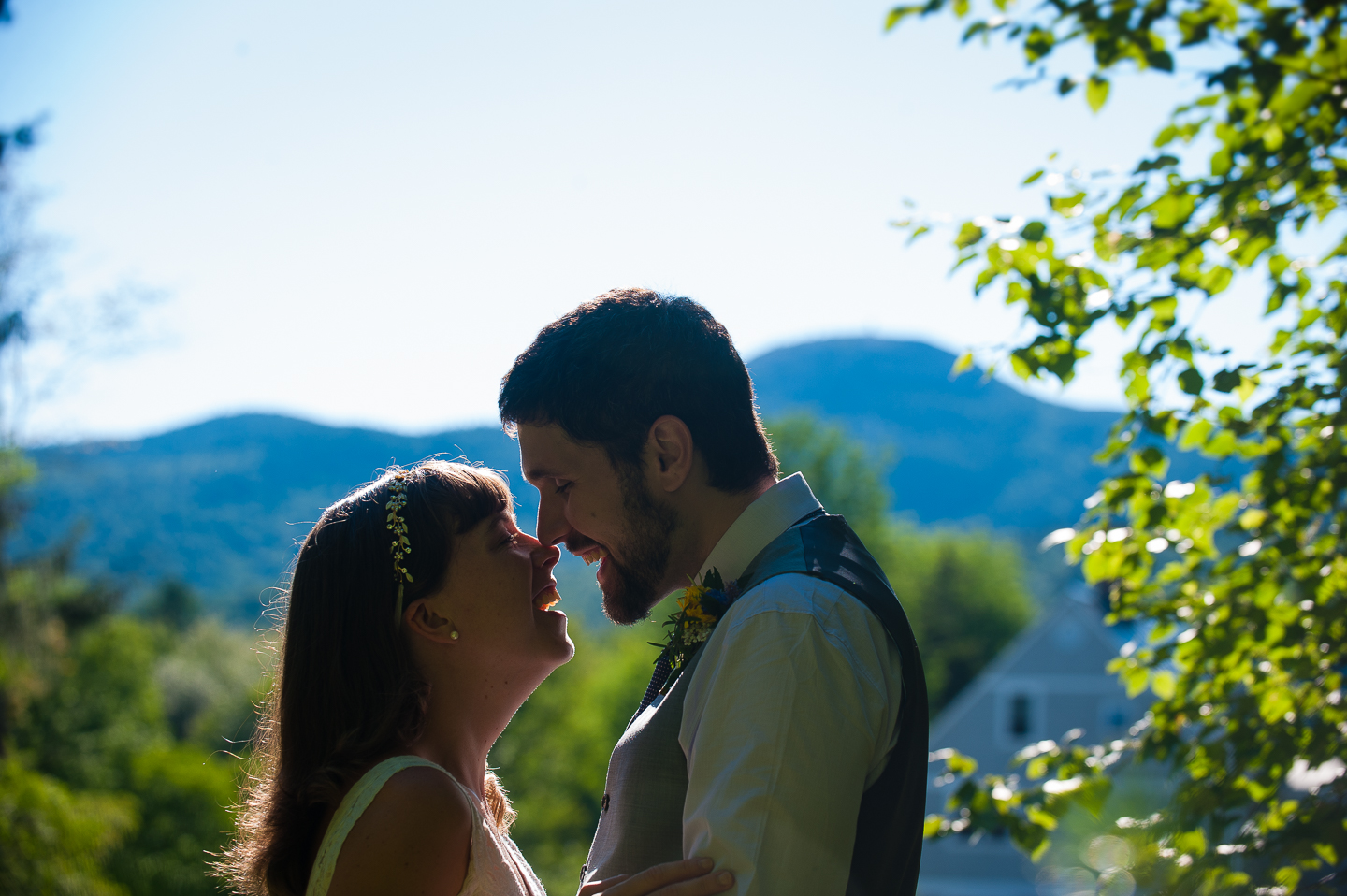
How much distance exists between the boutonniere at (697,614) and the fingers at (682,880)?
462 millimetres

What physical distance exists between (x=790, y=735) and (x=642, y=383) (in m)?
0.85

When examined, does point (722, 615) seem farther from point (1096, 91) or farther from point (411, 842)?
point (1096, 91)

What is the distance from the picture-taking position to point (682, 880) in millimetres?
1477

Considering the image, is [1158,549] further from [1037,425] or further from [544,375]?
[1037,425]

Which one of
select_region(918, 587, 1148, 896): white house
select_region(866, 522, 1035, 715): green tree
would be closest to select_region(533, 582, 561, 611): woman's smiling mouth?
select_region(918, 587, 1148, 896): white house

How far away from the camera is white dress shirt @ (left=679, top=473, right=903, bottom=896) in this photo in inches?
56.7

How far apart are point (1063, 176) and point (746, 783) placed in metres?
2.26

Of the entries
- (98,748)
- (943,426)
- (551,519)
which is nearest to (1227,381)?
(551,519)

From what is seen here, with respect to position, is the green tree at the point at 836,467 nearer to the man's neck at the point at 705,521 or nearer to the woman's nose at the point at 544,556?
the woman's nose at the point at 544,556

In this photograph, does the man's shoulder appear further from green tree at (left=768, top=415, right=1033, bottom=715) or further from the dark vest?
green tree at (left=768, top=415, right=1033, bottom=715)

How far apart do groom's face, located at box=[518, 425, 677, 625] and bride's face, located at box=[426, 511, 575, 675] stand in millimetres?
231

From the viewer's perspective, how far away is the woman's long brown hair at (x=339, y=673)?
209cm

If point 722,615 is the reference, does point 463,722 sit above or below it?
below

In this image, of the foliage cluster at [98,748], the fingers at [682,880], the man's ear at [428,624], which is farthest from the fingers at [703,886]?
the foliage cluster at [98,748]
